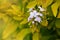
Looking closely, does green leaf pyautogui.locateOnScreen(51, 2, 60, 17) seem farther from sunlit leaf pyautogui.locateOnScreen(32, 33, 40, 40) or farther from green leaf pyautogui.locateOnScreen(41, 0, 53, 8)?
sunlit leaf pyautogui.locateOnScreen(32, 33, 40, 40)

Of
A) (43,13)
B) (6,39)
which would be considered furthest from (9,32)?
(43,13)

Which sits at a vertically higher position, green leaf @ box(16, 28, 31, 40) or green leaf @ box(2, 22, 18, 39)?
green leaf @ box(2, 22, 18, 39)

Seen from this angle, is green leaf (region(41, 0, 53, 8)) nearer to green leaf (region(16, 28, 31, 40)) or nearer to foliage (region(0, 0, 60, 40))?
foliage (region(0, 0, 60, 40))

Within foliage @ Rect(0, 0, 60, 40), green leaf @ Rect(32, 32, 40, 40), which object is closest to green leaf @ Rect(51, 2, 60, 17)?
foliage @ Rect(0, 0, 60, 40)

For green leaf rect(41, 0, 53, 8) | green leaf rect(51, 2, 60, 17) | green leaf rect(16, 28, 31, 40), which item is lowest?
green leaf rect(16, 28, 31, 40)

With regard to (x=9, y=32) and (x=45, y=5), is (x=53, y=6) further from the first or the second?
(x=9, y=32)

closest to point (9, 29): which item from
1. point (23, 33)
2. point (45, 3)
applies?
point (23, 33)

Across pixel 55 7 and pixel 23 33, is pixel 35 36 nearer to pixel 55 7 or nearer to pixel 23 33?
pixel 23 33

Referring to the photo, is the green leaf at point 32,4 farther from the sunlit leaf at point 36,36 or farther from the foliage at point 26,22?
the sunlit leaf at point 36,36

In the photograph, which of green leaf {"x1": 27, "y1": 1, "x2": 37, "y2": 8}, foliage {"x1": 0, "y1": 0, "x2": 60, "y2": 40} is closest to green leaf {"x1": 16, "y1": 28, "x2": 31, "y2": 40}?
foliage {"x1": 0, "y1": 0, "x2": 60, "y2": 40}

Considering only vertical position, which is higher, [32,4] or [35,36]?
[32,4]

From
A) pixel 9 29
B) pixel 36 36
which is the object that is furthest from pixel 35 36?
pixel 9 29

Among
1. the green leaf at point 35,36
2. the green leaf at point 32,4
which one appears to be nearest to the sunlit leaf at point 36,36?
the green leaf at point 35,36
